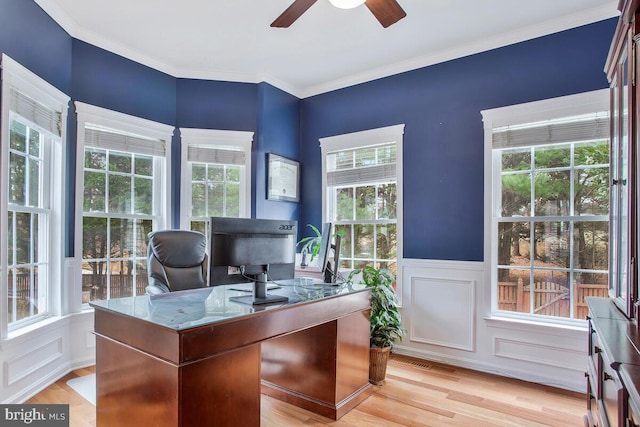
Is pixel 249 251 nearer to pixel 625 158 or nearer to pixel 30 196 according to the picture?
pixel 625 158

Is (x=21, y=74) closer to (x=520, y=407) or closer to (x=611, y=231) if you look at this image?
(x=611, y=231)

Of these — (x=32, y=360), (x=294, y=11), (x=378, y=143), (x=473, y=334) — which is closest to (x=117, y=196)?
(x=32, y=360)

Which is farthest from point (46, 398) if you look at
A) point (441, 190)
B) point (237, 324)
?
point (441, 190)

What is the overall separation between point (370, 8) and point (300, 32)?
47.1 inches

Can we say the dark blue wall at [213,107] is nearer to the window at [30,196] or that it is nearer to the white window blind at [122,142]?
the white window blind at [122,142]

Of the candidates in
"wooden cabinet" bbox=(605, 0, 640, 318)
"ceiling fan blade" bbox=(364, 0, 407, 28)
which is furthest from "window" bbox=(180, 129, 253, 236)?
"wooden cabinet" bbox=(605, 0, 640, 318)

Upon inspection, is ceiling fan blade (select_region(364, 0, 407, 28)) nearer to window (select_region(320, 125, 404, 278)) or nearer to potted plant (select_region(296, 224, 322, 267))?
window (select_region(320, 125, 404, 278))

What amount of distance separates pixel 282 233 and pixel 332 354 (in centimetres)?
89

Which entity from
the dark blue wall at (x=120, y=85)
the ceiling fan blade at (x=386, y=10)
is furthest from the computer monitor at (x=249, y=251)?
the dark blue wall at (x=120, y=85)

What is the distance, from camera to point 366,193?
4.13m

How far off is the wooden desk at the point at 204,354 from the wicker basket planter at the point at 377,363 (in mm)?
483

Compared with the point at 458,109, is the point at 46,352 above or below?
below

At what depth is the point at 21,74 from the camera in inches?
99.9

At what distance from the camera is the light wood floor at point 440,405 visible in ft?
7.82
